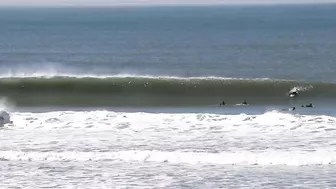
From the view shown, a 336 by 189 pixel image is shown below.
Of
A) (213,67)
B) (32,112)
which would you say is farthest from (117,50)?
(32,112)

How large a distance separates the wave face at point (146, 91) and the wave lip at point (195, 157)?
9.15 meters

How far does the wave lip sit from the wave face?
30.0 ft

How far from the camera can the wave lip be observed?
14.4m

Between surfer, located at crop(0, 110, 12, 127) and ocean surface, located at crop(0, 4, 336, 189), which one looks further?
surfer, located at crop(0, 110, 12, 127)

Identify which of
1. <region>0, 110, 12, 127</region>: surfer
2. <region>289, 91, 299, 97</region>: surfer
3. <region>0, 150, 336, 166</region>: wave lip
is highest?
<region>289, 91, 299, 97</region>: surfer

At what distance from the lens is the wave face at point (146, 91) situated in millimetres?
25172

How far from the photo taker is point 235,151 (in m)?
15.2

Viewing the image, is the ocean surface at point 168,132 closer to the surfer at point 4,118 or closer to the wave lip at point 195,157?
the wave lip at point 195,157

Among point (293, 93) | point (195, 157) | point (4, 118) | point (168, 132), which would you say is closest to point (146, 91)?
point (293, 93)

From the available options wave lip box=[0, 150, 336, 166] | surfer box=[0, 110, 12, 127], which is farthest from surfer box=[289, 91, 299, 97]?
wave lip box=[0, 150, 336, 166]

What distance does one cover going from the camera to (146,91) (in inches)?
1073

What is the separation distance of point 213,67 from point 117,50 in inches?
671

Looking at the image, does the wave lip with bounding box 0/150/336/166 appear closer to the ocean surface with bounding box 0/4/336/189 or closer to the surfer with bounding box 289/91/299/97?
the ocean surface with bounding box 0/4/336/189

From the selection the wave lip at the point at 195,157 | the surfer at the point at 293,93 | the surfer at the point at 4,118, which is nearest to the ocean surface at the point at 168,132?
the wave lip at the point at 195,157
